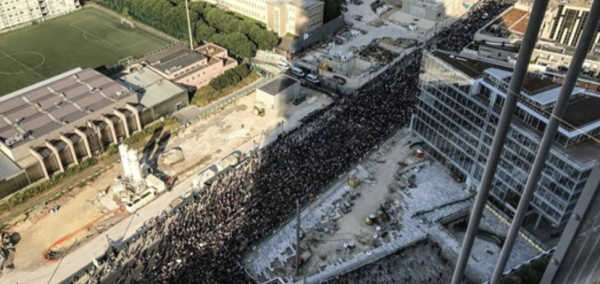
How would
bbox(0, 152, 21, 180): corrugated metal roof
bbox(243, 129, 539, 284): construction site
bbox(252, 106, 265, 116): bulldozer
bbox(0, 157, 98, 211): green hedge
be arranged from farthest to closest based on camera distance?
bbox(252, 106, 265, 116): bulldozer
bbox(0, 157, 98, 211): green hedge
bbox(0, 152, 21, 180): corrugated metal roof
bbox(243, 129, 539, 284): construction site

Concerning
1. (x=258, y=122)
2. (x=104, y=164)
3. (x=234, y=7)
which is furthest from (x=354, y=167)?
(x=234, y=7)

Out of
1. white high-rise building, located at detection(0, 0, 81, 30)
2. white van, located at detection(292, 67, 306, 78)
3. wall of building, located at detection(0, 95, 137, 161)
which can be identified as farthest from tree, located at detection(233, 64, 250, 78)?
white high-rise building, located at detection(0, 0, 81, 30)

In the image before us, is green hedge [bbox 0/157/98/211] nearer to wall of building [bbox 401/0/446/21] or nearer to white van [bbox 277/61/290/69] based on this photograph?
white van [bbox 277/61/290/69]

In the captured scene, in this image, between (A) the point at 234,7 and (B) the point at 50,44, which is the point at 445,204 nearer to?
(A) the point at 234,7

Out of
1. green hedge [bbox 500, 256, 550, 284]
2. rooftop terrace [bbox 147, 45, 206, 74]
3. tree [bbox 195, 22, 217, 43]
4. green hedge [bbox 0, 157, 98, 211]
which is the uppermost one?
tree [bbox 195, 22, 217, 43]

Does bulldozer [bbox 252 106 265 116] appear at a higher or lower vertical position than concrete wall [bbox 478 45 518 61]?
lower

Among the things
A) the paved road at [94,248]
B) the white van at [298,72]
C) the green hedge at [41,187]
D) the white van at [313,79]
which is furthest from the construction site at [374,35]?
the green hedge at [41,187]

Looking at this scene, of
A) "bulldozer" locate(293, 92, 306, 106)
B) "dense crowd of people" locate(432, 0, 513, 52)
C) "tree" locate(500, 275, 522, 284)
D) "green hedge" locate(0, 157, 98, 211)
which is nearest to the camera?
"tree" locate(500, 275, 522, 284)

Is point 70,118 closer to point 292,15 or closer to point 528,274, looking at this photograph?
point 292,15
